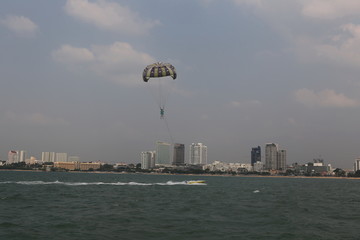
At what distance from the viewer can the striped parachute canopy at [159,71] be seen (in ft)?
154

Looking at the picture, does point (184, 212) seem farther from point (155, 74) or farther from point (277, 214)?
point (155, 74)

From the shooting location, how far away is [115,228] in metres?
22.2

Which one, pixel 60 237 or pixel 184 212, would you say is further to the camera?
pixel 184 212

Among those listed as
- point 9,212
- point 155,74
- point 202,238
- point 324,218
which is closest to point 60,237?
point 202,238

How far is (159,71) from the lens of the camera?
47156mm

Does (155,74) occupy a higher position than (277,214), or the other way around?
(155,74)

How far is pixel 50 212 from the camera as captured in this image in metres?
29.6

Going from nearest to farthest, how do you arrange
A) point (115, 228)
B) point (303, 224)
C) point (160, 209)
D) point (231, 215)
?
1. point (115, 228)
2. point (303, 224)
3. point (231, 215)
4. point (160, 209)

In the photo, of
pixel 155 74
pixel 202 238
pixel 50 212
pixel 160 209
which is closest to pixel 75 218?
pixel 50 212

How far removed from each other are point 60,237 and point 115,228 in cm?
376

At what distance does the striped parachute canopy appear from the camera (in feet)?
154

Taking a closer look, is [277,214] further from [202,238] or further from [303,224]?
[202,238]

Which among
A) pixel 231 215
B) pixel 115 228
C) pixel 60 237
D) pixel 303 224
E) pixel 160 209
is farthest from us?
pixel 160 209

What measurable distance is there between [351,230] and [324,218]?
573 centimetres
